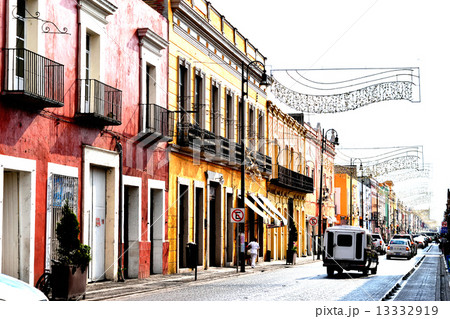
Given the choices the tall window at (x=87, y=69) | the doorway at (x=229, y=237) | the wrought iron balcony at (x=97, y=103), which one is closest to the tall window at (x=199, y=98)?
the doorway at (x=229, y=237)

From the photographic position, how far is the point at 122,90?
22.1 meters

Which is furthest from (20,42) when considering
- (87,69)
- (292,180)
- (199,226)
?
(292,180)

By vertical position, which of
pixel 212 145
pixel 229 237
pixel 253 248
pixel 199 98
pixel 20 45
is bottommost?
pixel 253 248

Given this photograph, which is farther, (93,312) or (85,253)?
(85,253)

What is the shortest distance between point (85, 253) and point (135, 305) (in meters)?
9.17

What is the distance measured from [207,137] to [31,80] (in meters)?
13.8

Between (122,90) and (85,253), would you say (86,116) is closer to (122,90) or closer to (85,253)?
(122,90)

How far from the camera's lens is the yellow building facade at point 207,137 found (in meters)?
27.2

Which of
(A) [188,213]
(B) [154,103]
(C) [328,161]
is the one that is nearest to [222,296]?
(B) [154,103]

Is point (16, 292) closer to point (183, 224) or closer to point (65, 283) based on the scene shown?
point (65, 283)

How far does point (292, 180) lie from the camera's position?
4684cm

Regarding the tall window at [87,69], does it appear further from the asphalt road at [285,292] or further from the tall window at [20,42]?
the asphalt road at [285,292]

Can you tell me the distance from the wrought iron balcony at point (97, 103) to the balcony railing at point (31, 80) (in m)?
1.68

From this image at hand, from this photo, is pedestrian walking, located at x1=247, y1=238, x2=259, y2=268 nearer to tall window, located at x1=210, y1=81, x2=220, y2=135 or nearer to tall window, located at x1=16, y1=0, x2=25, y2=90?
tall window, located at x1=210, y1=81, x2=220, y2=135
